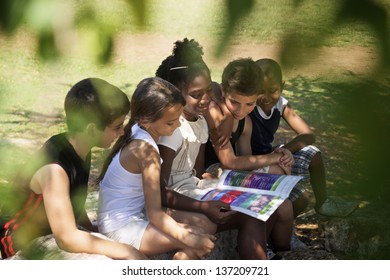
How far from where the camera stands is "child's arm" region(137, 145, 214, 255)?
10.5ft

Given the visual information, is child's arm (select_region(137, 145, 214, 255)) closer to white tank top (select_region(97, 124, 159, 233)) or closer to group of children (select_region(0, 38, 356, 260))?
group of children (select_region(0, 38, 356, 260))

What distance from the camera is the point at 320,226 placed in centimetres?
→ 501

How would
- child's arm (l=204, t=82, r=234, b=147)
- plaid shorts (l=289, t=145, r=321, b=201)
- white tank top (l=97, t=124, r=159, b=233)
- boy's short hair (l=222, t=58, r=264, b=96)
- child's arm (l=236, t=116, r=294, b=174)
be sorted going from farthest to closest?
plaid shorts (l=289, t=145, r=321, b=201)
child's arm (l=236, t=116, r=294, b=174)
child's arm (l=204, t=82, r=234, b=147)
boy's short hair (l=222, t=58, r=264, b=96)
white tank top (l=97, t=124, r=159, b=233)

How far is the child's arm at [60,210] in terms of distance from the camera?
2871 mm

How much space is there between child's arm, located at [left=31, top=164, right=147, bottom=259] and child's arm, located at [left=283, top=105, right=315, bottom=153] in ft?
6.46

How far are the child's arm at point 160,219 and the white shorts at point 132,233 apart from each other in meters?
0.09

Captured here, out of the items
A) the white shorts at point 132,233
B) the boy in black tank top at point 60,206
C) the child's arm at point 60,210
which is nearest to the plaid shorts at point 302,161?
the white shorts at point 132,233

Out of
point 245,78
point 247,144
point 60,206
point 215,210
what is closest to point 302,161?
point 247,144

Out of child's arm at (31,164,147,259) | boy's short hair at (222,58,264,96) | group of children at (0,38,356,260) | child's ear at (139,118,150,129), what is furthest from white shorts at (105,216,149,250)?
boy's short hair at (222,58,264,96)
